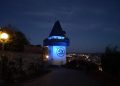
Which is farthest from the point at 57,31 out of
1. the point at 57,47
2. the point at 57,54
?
the point at 57,54

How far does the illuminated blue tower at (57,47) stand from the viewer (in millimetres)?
85000

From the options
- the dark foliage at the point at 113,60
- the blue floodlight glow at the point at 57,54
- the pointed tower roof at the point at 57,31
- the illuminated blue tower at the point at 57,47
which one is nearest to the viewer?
the dark foliage at the point at 113,60

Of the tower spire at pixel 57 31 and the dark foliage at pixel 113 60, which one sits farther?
the tower spire at pixel 57 31

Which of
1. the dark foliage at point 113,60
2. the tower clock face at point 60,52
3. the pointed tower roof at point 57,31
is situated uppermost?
the pointed tower roof at point 57,31

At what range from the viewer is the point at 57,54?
281ft

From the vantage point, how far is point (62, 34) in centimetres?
8900

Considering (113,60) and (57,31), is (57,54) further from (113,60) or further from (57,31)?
(113,60)

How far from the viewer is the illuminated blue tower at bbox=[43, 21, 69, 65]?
85.0 metres

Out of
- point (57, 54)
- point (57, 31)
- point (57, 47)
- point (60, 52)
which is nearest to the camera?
point (57, 54)

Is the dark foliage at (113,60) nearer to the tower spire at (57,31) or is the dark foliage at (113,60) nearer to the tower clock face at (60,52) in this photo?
the tower clock face at (60,52)

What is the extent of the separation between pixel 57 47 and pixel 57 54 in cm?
211

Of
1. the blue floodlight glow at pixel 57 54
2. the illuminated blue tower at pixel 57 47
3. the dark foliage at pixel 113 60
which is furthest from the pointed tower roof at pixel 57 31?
the dark foliage at pixel 113 60

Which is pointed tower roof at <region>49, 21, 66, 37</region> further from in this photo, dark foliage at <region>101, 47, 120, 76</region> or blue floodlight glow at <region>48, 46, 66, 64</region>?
dark foliage at <region>101, 47, 120, 76</region>

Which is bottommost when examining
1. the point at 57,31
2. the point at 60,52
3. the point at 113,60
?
the point at 113,60
